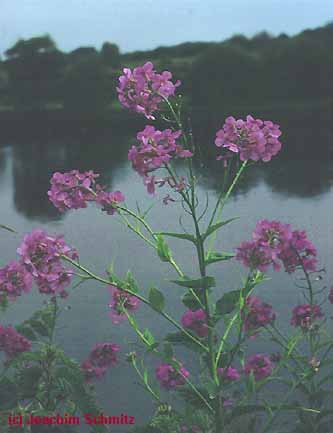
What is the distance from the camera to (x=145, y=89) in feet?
8.10

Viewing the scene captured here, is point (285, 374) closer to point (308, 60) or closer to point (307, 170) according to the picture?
point (307, 170)

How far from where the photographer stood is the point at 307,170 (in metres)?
17.2

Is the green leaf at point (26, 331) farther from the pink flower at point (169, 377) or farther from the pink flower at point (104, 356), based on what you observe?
the pink flower at point (169, 377)

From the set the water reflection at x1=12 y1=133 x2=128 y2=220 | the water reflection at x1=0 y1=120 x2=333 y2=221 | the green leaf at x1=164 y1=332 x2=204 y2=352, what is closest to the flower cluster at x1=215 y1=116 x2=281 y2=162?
the green leaf at x1=164 y1=332 x2=204 y2=352

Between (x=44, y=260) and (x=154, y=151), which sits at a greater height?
(x=154, y=151)

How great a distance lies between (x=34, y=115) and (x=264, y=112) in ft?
35.5

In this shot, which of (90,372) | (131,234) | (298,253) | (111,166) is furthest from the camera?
(111,166)

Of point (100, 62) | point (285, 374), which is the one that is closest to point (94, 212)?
point (285, 374)

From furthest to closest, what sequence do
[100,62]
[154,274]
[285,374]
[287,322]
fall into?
[100,62]
[154,274]
[287,322]
[285,374]

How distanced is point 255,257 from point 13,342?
989mm

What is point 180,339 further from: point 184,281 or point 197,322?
point 184,281

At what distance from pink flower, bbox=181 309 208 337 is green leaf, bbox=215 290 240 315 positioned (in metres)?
0.18

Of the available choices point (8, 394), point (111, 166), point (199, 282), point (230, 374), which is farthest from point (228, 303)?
point (111, 166)

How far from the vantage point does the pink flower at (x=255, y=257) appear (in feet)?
7.57
